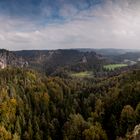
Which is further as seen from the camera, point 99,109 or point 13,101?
point 13,101

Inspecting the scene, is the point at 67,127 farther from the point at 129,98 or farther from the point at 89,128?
the point at 129,98

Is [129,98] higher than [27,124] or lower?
higher

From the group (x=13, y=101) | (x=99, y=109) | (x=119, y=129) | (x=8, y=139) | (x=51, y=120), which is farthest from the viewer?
(x=13, y=101)

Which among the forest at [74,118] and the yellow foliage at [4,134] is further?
the yellow foliage at [4,134]

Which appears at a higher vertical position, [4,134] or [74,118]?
[74,118]

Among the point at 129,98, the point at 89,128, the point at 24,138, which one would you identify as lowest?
the point at 24,138

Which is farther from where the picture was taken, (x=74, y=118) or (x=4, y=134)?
(x=4, y=134)

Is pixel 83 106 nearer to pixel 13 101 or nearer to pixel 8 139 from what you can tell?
pixel 13 101

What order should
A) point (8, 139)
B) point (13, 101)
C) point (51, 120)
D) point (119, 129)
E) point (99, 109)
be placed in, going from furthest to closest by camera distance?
point (13, 101) < point (51, 120) < point (99, 109) < point (8, 139) < point (119, 129)

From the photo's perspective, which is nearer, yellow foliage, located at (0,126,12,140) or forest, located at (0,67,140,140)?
forest, located at (0,67,140,140)

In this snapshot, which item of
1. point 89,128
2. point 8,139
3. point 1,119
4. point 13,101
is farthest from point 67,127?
point 13,101
